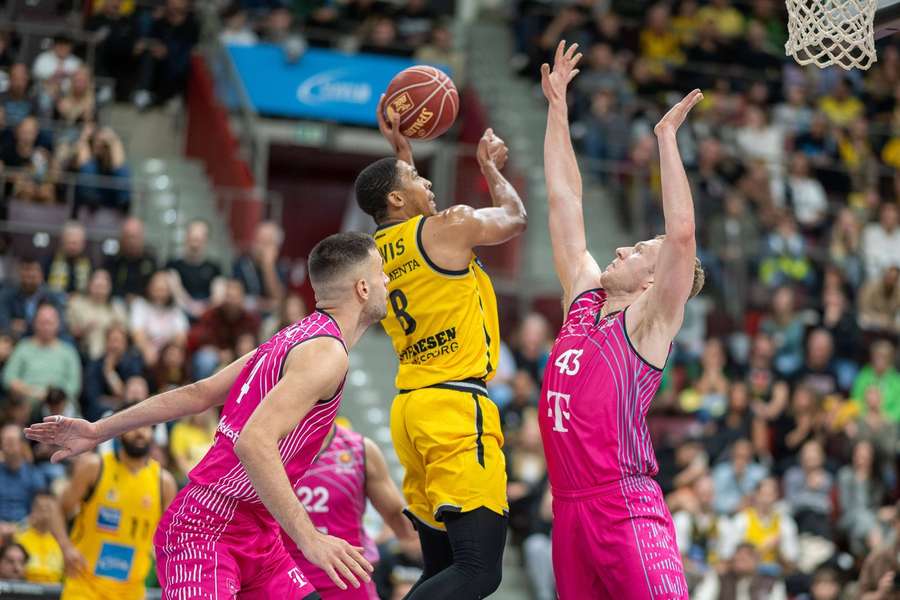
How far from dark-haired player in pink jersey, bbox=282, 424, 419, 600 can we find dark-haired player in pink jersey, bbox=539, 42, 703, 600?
193cm

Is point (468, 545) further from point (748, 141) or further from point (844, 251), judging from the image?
point (748, 141)

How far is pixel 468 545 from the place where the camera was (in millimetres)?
6930

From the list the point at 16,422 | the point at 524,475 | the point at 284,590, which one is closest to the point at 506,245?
the point at 524,475

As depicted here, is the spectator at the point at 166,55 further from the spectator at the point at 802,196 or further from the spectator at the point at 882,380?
the spectator at the point at 882,380

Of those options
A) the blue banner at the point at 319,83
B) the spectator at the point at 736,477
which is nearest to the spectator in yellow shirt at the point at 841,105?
the blue banner at the point at 319,83

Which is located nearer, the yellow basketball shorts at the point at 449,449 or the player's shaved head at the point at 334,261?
the player's shaved head at the point at 334,261


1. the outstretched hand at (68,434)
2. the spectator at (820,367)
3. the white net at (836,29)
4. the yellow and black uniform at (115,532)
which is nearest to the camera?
the outstretched hand at (68,434)

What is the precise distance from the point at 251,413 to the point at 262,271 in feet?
30.8

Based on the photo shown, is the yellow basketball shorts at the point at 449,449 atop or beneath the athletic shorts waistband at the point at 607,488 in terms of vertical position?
beneath

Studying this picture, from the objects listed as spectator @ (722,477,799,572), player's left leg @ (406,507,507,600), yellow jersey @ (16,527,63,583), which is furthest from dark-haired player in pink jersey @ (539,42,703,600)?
spectator @ (722,477,799,572)

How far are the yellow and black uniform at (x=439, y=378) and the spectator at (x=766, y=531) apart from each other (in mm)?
7557

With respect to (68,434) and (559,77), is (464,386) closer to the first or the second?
(559,77)

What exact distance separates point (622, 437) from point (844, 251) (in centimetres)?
1296

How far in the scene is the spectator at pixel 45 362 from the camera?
13180 mm
